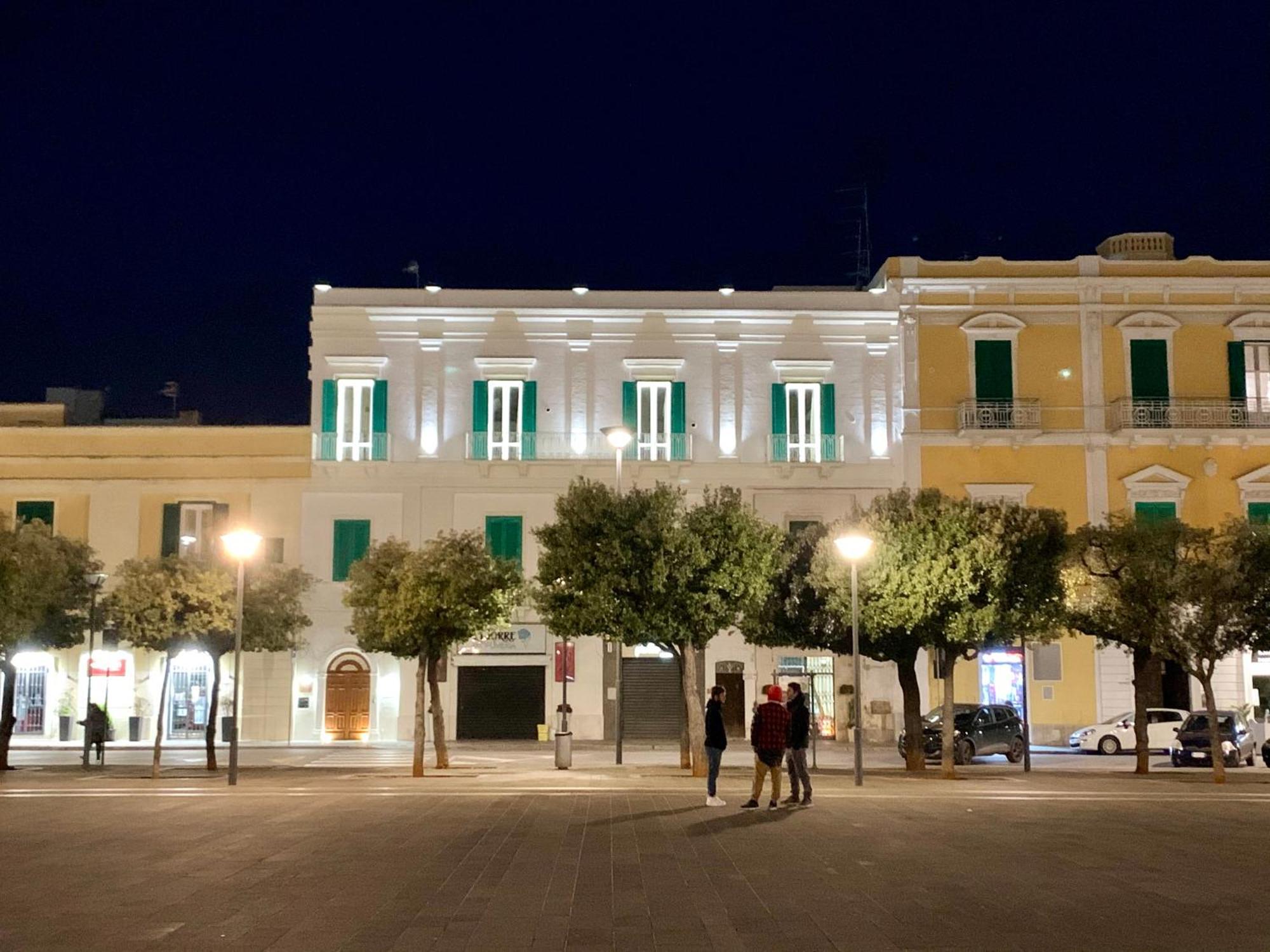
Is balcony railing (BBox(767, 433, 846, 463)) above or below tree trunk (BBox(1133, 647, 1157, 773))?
above

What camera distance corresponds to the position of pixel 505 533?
39375 mm

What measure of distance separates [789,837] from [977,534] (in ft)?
40.9

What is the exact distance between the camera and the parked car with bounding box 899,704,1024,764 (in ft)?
109

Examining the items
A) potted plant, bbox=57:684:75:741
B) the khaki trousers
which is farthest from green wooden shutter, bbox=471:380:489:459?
the khaki trousers

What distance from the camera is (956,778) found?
88.5ft

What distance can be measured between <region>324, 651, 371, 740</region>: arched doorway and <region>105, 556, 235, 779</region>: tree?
856 cm

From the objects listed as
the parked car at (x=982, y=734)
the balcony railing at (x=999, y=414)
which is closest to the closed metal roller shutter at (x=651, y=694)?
the parked car at (x=982, y=734)

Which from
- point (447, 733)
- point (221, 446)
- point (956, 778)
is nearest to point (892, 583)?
point (956, 778)

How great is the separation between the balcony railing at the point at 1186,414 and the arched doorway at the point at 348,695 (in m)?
22.4

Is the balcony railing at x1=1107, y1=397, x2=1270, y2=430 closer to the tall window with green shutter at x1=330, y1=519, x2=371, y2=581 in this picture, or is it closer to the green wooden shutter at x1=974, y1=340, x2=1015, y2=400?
the green wooden shutter at x1=974, y1=340, x2=1015, y2=400

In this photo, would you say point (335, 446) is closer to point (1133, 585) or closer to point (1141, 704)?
point (1133, 585)

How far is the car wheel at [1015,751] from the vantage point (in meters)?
33.8

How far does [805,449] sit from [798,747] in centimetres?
2020

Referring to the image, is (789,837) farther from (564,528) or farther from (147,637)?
(147,637)
